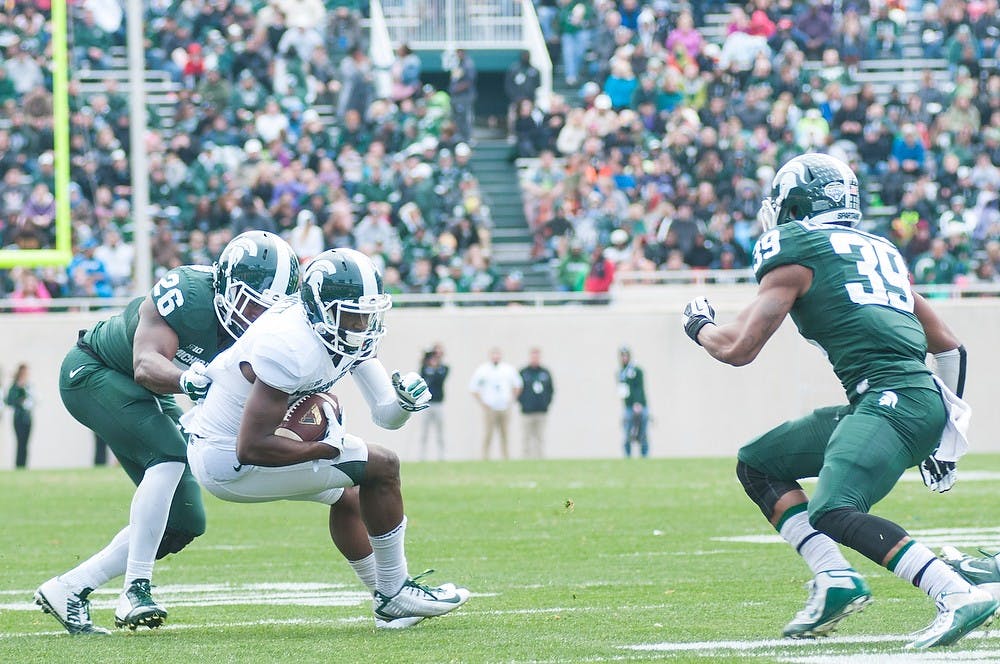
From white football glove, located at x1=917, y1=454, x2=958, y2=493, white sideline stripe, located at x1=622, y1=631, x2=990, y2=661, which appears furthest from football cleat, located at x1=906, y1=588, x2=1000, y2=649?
white football glove, located at x1=917, y1=454, x2=958, y2=493

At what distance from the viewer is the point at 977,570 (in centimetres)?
570

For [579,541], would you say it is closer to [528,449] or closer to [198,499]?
[198,499]

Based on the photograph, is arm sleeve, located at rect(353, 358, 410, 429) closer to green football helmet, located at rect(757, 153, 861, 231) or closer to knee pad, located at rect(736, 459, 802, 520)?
knee pad, located at rect(736, 459, 802, 520)

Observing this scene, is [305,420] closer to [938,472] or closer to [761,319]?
[761,319]

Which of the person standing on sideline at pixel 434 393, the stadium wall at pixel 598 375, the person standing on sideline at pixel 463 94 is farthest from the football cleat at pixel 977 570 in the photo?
the person standing on sideline at pixel 463 94

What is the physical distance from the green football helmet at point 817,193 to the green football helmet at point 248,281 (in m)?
1.76

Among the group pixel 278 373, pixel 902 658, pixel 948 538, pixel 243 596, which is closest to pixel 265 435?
pixel 278 373

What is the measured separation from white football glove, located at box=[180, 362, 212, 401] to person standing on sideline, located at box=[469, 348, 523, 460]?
14152 millimetres

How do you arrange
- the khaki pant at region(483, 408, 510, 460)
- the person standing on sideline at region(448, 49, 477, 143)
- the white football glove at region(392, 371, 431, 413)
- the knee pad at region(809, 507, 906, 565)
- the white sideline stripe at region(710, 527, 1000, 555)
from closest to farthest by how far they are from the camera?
the knee pad at region(809, 507, 906, 565), the white football glove at region(392, 371, 431, 413), the white sideline stripe at region(710, 527, 1000, 555), the khaki pant at region(483, 408, 510, 460), the person standing on sideline at region(448, 49, 477, 143)

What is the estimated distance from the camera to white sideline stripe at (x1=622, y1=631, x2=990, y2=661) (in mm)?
5168

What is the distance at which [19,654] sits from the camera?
5.55 m

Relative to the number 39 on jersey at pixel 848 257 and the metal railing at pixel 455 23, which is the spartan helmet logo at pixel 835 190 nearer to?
the number 39 on jersey at pixel 848 257

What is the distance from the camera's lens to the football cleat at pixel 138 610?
19.6 ft

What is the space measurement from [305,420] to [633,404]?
14.6 meters
